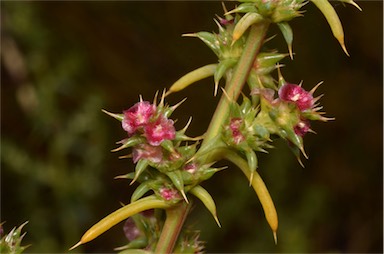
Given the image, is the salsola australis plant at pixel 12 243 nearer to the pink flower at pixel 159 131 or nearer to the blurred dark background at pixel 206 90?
the pink flower at pixel 159 131

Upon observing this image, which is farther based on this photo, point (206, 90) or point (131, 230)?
point (206, 90)

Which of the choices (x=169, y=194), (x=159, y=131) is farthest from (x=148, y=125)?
(x=169, y=194)

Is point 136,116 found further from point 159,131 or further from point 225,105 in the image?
point 225,105

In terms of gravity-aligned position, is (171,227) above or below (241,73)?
below

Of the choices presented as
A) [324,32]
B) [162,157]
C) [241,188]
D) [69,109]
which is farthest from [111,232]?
[162,157]

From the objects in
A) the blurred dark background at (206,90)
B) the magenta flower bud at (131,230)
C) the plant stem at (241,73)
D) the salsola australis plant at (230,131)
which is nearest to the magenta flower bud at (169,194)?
the salsola australis plant at (230,131)

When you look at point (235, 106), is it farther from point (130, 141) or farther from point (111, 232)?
point (111, 232)

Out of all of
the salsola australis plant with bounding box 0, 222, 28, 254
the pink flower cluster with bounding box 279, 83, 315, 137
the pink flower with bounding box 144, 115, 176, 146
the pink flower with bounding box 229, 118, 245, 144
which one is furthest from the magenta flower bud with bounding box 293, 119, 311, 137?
the salsola australis plant with bounding box 0, 222, 28, 254
